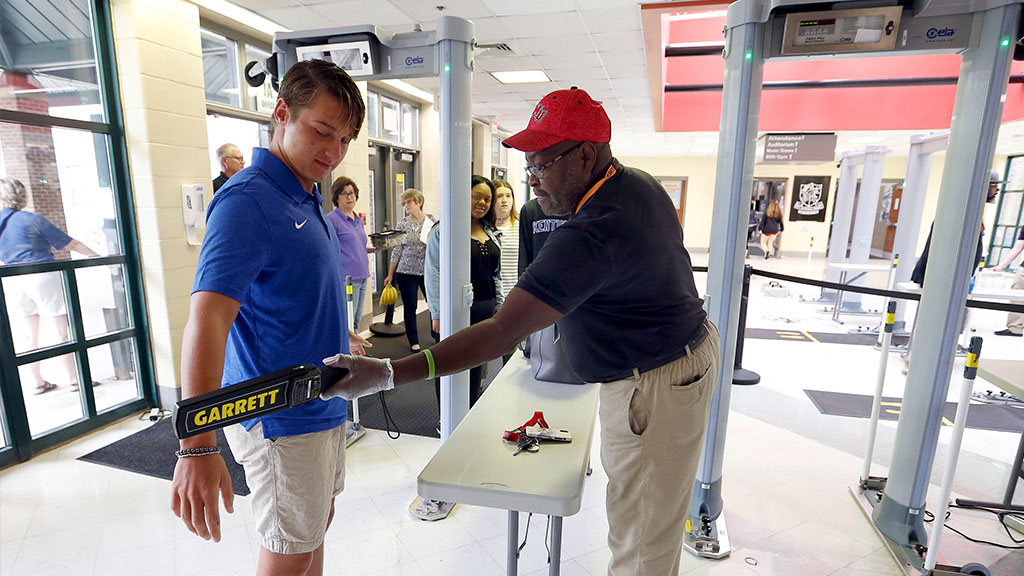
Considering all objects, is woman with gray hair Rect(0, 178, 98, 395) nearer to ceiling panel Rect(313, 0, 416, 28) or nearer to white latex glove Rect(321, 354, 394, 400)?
ceiling panel Rect(313, 0, 416, 28)

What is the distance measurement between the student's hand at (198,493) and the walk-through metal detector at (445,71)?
1.43 m

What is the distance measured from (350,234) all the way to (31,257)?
6.25ft

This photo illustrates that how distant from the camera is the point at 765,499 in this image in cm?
270

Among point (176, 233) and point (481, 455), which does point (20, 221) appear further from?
point (481, 455)

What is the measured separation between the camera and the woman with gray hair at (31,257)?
112 inches

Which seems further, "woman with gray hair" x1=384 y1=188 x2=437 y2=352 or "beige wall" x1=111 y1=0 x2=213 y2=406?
"woman with gray hair" x1=384 y1=188 x2=437 y2=352

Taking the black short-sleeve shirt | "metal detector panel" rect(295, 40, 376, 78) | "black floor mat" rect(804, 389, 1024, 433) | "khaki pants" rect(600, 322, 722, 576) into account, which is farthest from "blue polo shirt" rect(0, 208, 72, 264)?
"black floor mat" rect(804, 389, 1024, 433)

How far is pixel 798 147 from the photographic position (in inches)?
320

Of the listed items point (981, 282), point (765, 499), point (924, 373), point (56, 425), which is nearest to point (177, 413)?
point (924, 373)

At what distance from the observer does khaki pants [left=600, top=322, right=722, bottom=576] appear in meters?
1.27

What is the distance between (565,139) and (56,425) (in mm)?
3740

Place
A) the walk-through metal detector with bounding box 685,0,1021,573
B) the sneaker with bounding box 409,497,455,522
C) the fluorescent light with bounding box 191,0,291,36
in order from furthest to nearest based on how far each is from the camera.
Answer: the fluorescent light with bounding box 191,0,291,36 < the sneaker with bounding box 409,497,455,522 < the walk-through metal detector with bounding box 685,0,1021,573

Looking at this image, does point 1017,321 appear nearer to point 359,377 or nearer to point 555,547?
point 555,547

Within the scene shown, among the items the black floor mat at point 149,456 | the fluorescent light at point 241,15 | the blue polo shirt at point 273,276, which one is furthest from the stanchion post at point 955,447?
the fluorescent light at point 241,15
